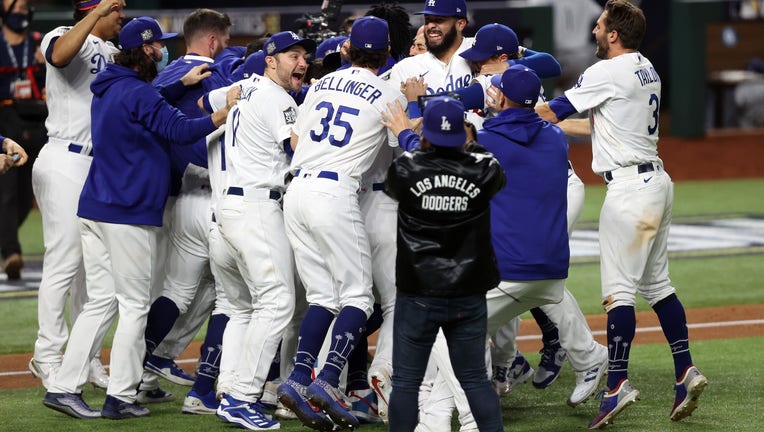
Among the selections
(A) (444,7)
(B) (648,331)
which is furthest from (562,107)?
(B) (648,331)

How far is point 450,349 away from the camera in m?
5.18

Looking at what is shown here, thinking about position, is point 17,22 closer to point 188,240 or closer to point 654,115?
point 188,240

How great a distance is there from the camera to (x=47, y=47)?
22.9ft

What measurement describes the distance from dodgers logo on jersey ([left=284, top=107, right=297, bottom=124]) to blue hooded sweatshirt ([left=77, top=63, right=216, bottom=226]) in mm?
404

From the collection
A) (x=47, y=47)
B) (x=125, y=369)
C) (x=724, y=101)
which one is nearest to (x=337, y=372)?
(x=125, y=369)

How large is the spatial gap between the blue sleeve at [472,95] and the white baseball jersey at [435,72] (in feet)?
0.86

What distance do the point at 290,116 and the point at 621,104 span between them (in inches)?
69.7

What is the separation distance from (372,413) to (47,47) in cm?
286

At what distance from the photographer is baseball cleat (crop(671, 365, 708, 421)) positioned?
6082 mm

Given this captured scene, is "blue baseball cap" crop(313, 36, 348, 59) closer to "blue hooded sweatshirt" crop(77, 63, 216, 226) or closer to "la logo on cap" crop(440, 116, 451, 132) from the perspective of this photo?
"blue hooded sweatshirt" crop(77, 63, 216, 226)

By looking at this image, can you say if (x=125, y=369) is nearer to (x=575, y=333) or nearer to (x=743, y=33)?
(x=575, y=333)

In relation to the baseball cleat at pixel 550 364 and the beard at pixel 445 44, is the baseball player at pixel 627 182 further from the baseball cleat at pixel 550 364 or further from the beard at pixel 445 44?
the baseball cleat at pixel 550 364

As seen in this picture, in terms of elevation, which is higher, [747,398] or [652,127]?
[652,127]

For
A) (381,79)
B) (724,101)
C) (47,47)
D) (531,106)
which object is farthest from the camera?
(724,101)
